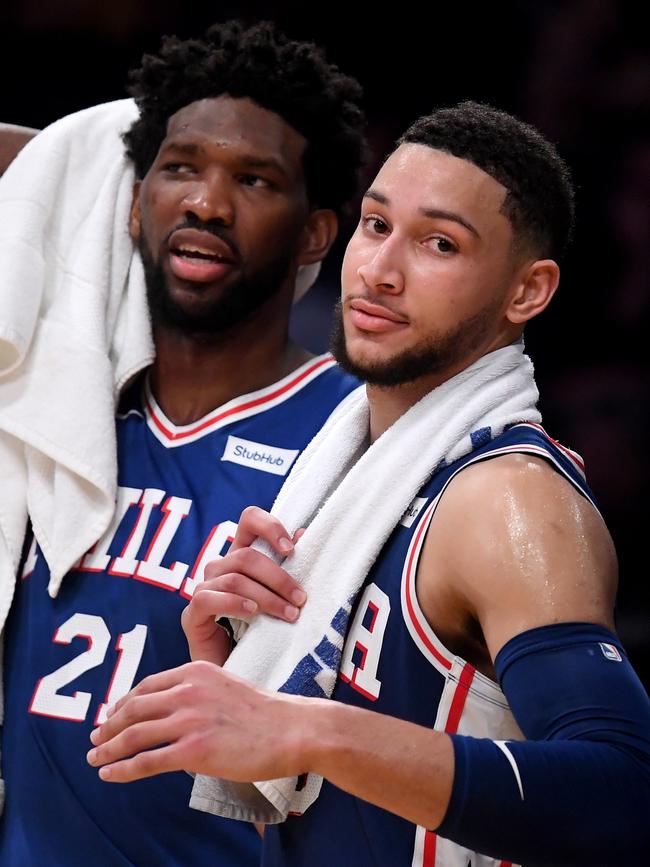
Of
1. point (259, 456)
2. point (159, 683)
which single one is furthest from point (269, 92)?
point (159, 683)

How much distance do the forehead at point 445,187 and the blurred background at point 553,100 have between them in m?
1.44

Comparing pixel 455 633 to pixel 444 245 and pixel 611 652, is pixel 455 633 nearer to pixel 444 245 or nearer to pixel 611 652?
pixel 611 652

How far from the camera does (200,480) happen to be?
196cm

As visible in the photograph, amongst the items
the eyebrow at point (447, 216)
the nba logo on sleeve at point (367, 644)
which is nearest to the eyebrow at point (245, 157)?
the eyebrow at point (447, 216)

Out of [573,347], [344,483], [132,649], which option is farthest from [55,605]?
[573,347]

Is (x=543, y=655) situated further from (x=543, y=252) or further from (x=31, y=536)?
(x=31, y=536)

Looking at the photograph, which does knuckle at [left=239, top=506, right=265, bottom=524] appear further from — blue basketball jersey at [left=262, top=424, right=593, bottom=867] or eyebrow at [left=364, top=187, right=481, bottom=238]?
eyebrow at [left=364, top=187, right=481, bottom=238]

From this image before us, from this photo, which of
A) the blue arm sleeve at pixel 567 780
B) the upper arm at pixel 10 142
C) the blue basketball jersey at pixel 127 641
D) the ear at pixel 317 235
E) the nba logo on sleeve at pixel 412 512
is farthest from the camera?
the upper arm at pixel 10 142

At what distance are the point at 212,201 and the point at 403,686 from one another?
3.31 ft

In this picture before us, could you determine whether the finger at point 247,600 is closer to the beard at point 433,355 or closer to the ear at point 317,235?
the beard at point 433,355

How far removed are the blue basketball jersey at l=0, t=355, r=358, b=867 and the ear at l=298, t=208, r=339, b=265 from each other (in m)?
0.30

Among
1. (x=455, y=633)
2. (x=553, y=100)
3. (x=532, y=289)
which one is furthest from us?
(x=553, y=100)

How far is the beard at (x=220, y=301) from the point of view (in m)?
2.05

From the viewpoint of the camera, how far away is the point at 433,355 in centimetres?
143
